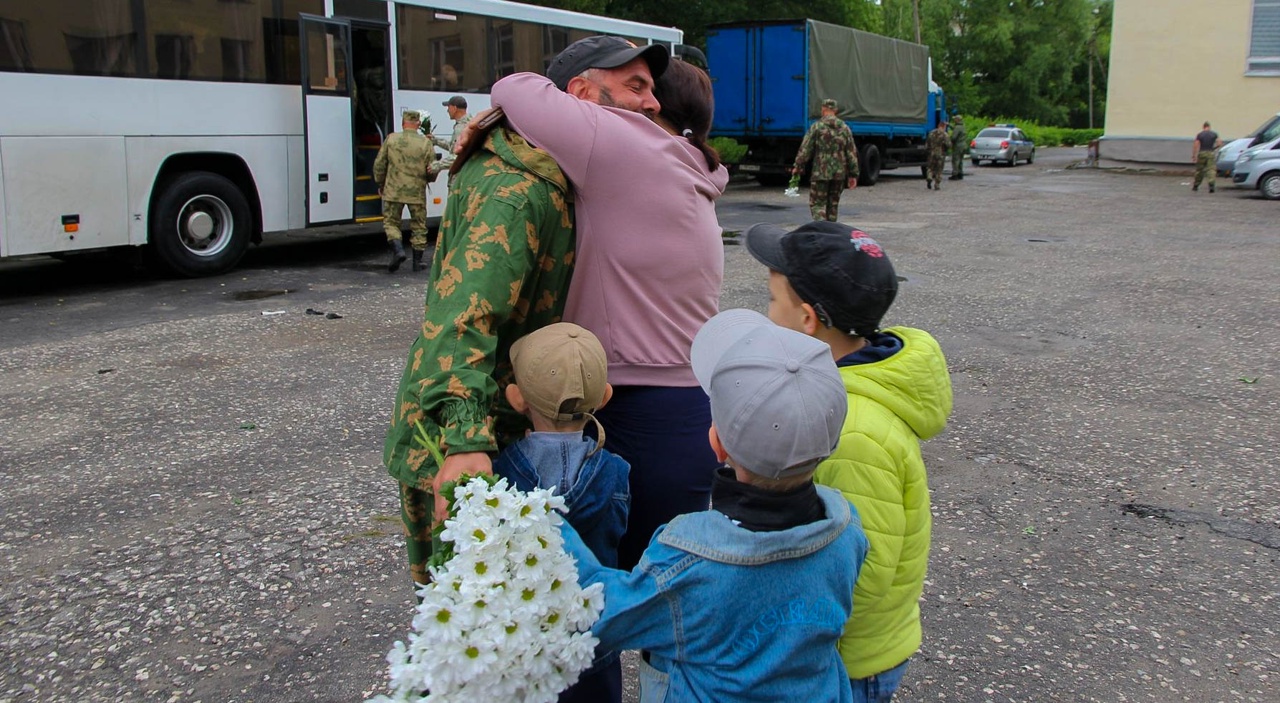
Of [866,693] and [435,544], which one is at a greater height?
[435,544]

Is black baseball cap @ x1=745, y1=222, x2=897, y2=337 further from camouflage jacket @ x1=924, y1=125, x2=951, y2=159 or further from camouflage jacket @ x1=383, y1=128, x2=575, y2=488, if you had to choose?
camouflage jacket @ x1=924, y1=125, x2=951, y2=159

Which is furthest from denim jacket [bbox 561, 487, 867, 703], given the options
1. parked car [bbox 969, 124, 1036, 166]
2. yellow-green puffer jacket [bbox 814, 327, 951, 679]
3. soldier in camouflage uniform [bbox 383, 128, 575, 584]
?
parked car [bbox 969, 124, 1036, 166]

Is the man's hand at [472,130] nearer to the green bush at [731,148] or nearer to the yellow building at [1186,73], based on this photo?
the green bush at [731,148]

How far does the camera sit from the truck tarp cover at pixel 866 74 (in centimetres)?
2406

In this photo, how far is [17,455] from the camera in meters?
5.51

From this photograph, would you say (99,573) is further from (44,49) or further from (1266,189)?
(1266,189)

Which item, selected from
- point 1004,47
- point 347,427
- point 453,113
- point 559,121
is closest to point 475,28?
point 453,113

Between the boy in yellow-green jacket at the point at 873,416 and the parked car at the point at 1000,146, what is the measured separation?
37.2m

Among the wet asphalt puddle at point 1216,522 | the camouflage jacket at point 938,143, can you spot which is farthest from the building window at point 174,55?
the camouflage jacket at point 938,143

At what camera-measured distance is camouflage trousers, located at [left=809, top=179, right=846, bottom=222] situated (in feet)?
47.0

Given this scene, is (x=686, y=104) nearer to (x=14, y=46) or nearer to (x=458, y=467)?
(x=458, y=467)

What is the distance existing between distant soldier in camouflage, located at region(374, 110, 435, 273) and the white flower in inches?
412

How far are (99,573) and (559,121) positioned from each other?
305cm

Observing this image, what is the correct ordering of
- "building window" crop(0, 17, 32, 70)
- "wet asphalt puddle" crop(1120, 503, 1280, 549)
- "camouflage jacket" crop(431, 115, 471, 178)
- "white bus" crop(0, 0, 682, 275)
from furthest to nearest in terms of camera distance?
"camouflage jacket" crop(431, 115, 471, 178) < "white bus" crop(0, 0, 682, 275) < "building window" crop(0, 17, 32, 70) < "wet asphalt puddle" crop(1120, 503, 1280, 549)
